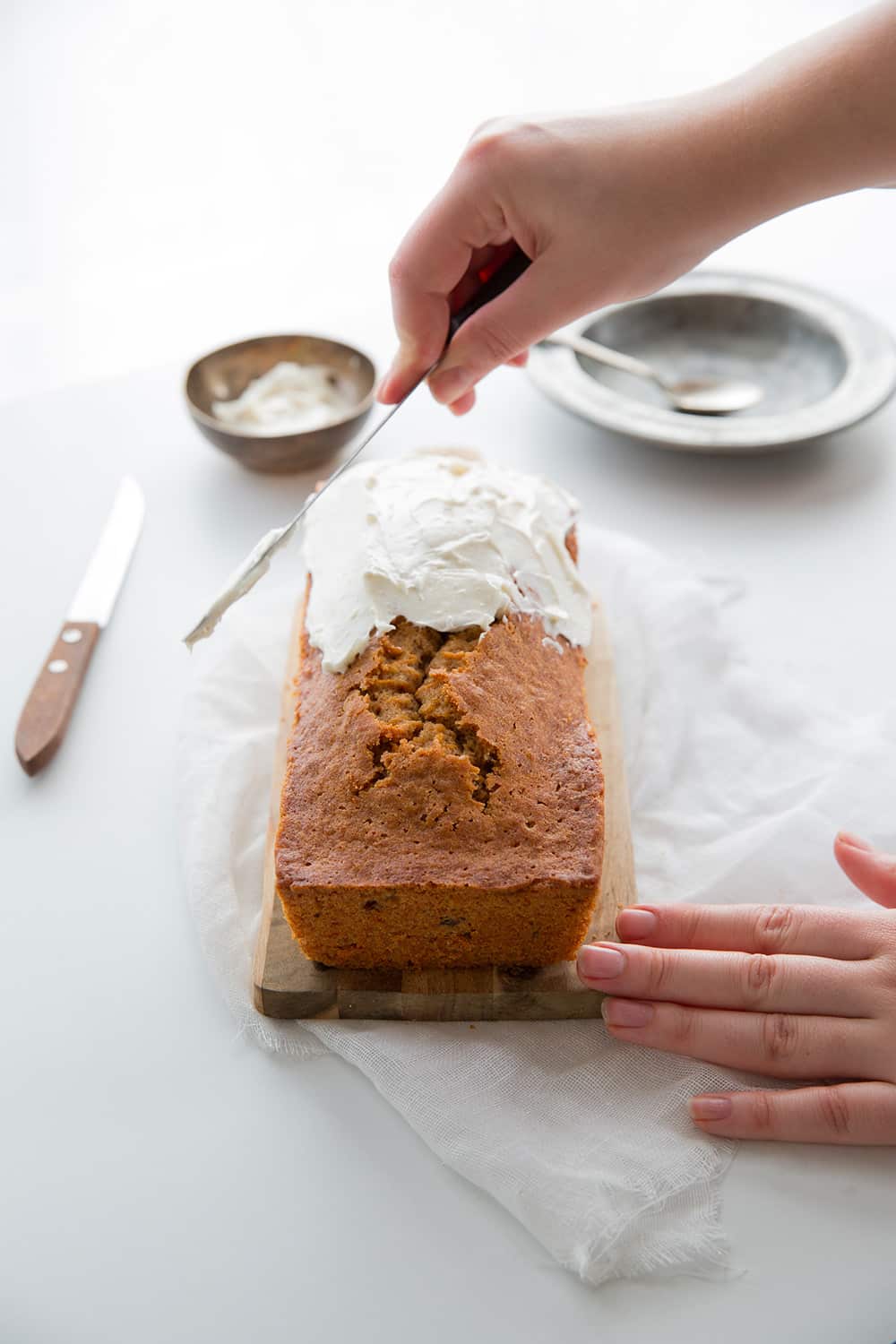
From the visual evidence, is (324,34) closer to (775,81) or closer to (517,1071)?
(775,81)

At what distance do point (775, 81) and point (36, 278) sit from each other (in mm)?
3029

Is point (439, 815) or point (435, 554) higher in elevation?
point (435, 554)

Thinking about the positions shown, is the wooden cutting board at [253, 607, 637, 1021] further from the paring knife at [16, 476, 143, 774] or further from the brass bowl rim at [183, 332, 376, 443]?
the brass bowl rim at [183, 332, 376, 443]

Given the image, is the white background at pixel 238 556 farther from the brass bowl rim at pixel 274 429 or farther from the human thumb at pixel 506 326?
the human thumb at pixel 506 326

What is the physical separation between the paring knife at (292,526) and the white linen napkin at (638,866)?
0.69 ft

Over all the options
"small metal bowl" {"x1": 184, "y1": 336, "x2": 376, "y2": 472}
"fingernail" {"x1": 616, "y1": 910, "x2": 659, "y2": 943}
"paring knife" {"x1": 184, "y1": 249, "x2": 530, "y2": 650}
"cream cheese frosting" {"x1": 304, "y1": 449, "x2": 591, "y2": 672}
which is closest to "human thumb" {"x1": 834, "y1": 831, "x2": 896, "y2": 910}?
"fingernail" {"x1": 616, "y1": 910, "x2": 659, "y2": 943}

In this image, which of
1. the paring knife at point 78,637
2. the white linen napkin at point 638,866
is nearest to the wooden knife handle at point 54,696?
the paring knife at point 78,637

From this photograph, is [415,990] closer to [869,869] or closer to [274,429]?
[869,869]

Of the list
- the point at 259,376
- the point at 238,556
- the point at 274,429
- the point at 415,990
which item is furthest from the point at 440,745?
the point at 259,376

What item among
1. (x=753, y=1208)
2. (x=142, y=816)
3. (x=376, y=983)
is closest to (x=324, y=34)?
(x=142, y=816)

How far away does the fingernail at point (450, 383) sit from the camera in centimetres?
162

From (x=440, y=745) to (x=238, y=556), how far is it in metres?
0.90

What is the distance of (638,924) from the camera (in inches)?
51.6

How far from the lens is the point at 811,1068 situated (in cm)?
120
